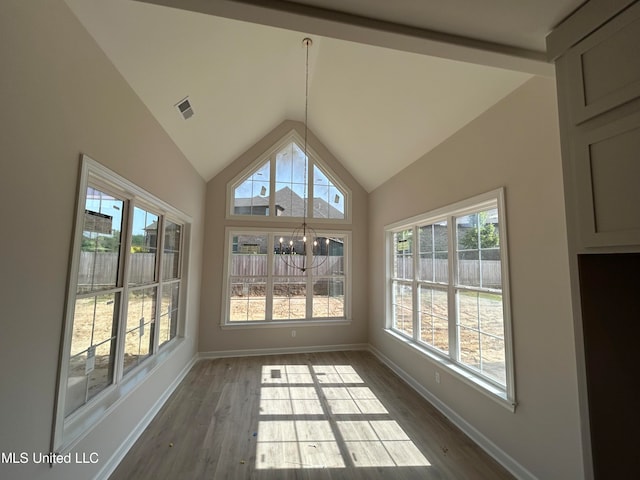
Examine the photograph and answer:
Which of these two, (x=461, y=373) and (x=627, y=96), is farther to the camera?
(x=461, y=373)

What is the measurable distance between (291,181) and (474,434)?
4457mm

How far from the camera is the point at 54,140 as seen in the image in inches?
59.6

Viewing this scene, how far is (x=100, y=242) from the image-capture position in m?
2.14

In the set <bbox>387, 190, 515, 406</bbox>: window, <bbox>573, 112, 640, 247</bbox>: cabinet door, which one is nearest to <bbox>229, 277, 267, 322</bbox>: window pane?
<bbox>387, 190, 515, 406</bbox>: window

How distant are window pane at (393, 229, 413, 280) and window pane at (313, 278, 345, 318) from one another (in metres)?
1.28

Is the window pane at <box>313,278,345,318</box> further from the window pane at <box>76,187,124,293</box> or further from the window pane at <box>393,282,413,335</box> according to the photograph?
the window pane at <box>76,187,124,293</box>

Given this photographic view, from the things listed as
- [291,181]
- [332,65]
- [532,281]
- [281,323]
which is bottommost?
[281,323]

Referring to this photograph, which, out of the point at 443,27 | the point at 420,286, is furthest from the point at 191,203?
the point at 443,27

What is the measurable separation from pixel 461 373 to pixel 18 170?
11.7ft

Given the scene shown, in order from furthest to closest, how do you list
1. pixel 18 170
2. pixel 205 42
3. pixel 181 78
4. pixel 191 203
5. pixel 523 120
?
pixel 191 203 < pixel 181 78 < pixel 205 42 < pixel 523 120 < pixel 18 170

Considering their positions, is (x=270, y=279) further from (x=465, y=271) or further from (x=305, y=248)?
(x=465, y=271)

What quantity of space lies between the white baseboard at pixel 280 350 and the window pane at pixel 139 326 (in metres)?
1.72

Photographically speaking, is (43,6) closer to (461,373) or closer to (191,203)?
(191,203)

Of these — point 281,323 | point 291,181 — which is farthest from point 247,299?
point 291,181
